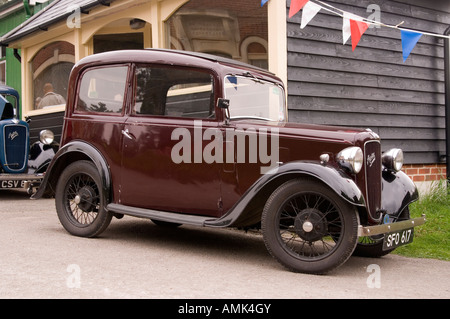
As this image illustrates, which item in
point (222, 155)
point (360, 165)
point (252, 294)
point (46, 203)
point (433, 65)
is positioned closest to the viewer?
point (252, 294)

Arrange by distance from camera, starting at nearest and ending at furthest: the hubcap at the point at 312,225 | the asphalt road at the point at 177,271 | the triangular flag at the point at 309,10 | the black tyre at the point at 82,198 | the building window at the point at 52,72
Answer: the asphalt road at the point at 177,271 → the hubcap at the point at 312,225 → the black tyre at the point at 82,198 → the triangular flag at the point at 309,10 → the building window at the point at 52,72

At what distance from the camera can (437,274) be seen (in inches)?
167

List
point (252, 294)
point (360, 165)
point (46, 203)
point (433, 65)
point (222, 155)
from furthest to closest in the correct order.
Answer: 1. point (433, 65)
2. point (46, 203)
3. point (222, 155)
4. point (360, 165)
5. point (252, 294)

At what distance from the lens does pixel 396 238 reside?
428 cm

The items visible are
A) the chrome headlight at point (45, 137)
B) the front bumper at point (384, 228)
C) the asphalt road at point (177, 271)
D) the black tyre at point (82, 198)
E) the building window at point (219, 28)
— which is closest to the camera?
the asphalt road at point (177, 271)

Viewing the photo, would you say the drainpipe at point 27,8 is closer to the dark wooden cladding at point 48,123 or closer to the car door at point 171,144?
the dark wooden cladding at point 48,123

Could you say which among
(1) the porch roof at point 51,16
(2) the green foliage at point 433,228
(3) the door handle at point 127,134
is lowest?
(2) the green foliage at point 433,228

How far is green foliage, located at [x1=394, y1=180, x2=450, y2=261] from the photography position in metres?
5.11

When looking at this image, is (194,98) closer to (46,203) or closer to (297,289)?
(297,289)

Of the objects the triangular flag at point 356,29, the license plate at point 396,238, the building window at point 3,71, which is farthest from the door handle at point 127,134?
the building window at point 3,71

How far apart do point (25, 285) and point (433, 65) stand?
815 centimetres

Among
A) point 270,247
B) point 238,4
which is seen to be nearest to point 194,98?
point 270,247

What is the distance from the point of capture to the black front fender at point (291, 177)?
3879 millimetres

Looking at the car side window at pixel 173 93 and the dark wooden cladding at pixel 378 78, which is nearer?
the car side window at pixel 173 93
